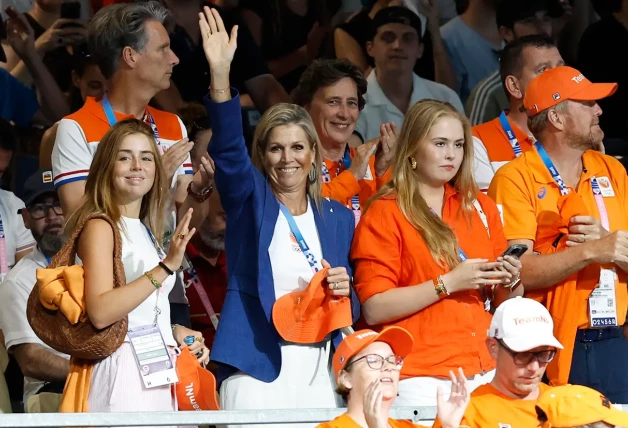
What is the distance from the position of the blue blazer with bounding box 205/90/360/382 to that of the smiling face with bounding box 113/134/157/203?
25 centimetres

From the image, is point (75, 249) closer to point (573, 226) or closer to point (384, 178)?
point (384, 178)

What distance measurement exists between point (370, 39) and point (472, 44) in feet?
2.24

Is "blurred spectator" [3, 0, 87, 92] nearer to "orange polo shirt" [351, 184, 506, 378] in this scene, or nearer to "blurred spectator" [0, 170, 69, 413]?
"blurred spectator" [0, 170, 69, 413]

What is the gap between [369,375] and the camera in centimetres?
392

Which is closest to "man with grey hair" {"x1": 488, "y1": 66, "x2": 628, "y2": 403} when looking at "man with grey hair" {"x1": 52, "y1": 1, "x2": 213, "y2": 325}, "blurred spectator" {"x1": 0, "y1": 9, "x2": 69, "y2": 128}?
"man with grey hair" {"x1": 52, "y1": 1, "x2": 213, "y2": 325}

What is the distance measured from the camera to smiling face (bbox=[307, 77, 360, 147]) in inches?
222

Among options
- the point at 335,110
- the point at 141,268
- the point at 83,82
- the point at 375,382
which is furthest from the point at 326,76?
the point at 375,382

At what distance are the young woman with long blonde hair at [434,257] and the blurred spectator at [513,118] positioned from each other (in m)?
0.81

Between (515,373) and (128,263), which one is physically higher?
(128,263)

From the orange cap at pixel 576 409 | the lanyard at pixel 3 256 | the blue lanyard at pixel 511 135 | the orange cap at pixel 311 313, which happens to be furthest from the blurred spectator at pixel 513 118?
the lanyard at pixel 3 256

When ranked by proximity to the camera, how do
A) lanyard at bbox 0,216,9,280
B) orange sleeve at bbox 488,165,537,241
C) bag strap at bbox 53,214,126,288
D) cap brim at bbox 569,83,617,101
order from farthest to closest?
lanyard at bbox 0,216,9,280
cap brim at bbox 569,83,617,101
orange sleeve at bbox 488,165,537,241
bag strap at bbox 53,214,126,288

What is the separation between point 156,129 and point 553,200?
175 cm

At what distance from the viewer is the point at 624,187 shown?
5391 mm

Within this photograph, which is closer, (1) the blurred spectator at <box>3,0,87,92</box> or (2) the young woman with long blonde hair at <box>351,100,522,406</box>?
(2) the young woman with long blonde hair at <box>351,100,522,406</box>
